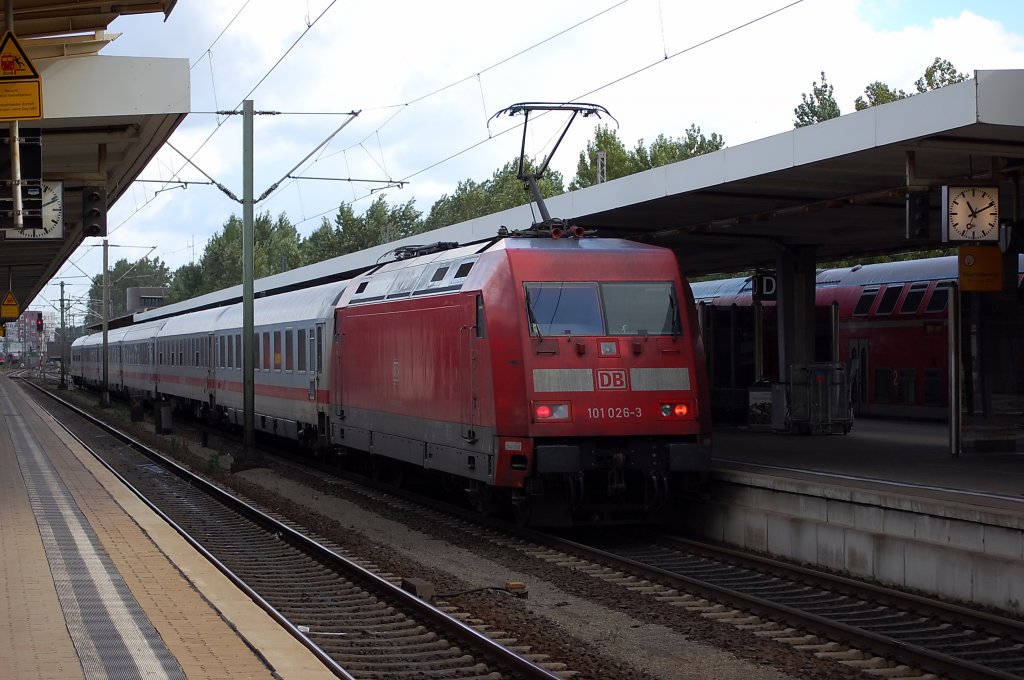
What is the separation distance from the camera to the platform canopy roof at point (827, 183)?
1088cm

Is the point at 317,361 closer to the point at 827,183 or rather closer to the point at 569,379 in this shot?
the point at 569,379

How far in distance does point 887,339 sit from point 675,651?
1800cm

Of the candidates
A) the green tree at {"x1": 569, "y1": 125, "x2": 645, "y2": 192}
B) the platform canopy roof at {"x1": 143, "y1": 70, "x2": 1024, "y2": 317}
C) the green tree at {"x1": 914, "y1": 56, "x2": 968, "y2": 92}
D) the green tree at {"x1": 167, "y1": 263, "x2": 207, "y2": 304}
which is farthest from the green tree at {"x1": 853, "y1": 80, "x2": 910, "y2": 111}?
the green tree at {"x1": 167, "y1": 263, "x2": 207, "y2": 304}

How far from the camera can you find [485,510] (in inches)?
549

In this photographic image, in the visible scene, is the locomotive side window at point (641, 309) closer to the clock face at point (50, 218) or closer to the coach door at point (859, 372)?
the clock face at point (50, 218)

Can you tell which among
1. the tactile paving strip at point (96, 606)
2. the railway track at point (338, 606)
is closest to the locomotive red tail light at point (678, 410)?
the railway track at point (338, 606)

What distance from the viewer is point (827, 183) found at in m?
14.5

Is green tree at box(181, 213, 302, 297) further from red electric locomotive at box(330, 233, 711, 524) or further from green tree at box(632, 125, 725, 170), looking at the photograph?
red electric locomotive at box(330, 233, 711, 524)

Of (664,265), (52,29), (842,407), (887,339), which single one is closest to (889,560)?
(664,265)

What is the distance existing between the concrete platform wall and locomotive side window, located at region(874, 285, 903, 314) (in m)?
12.7

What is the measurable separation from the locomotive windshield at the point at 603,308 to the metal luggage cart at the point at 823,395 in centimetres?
773

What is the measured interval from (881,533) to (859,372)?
15769mm

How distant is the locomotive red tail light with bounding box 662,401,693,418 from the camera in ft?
41.4

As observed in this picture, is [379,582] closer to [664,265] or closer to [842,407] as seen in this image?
[664,265]
